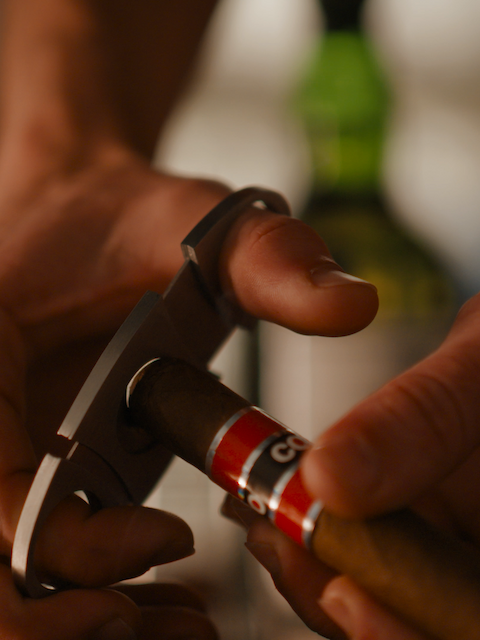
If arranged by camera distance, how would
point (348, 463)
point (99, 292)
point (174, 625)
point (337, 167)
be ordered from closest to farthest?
point (348, 463), point (174, 625), point (99, 292), point (337, 167)

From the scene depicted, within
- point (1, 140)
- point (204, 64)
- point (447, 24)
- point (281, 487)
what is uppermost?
point (447, 24)

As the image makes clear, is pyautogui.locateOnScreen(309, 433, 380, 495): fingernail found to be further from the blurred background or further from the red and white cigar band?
the blurred background

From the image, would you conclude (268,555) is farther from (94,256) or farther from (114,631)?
(94,256)

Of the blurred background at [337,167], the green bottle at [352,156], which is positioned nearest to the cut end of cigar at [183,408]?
the blurred background at [337,167]

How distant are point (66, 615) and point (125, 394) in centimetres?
15

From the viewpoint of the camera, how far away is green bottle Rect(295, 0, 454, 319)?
912 millimetres

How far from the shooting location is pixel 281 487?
31 centimetres

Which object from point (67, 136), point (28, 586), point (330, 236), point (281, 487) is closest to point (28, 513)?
point (28, 586)

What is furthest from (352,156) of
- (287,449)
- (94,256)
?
(287,449)

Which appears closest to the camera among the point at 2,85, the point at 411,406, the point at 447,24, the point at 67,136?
the point at 411,406

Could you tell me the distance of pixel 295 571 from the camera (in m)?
0.35

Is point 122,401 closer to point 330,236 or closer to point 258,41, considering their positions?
point 330,236

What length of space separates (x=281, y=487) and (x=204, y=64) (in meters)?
1.17

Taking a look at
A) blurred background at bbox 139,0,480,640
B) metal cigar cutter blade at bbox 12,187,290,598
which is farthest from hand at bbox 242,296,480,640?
blurred background at bbox 139,0,480,640
